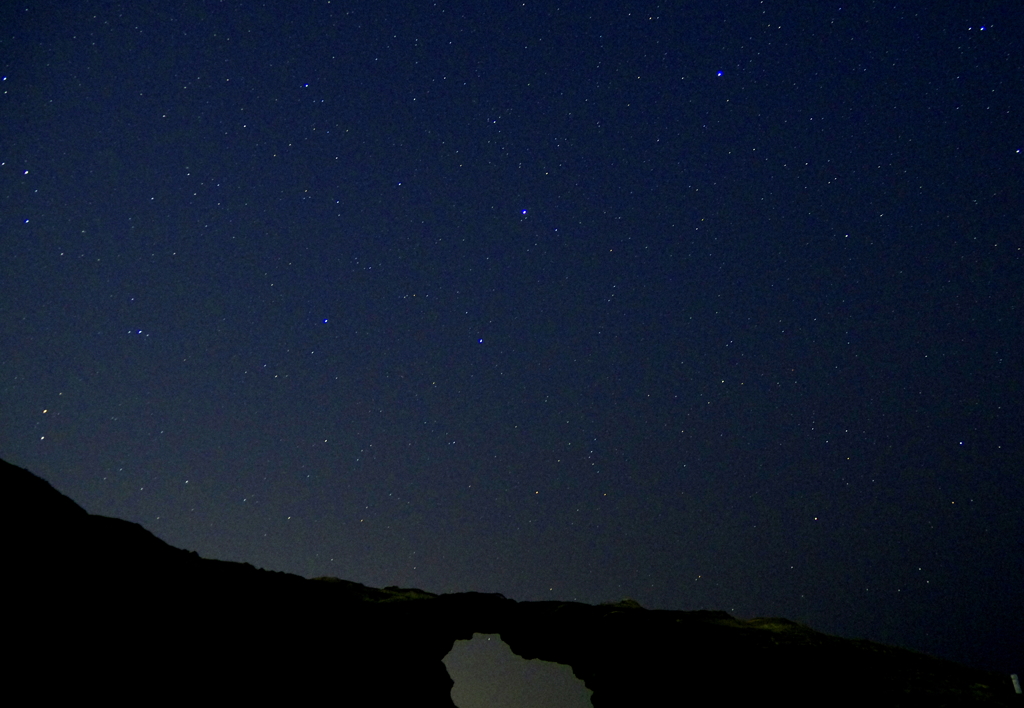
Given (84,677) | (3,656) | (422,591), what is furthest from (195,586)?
(422,591)

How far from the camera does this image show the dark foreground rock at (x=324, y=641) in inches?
308

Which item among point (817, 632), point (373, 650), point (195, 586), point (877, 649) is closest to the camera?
point (195, 586)

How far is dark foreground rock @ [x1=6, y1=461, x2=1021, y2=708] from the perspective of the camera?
308 inches

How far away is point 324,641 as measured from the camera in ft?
37.3

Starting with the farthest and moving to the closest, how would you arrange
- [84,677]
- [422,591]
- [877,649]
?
[422,591] < [877,649] < [84,677]

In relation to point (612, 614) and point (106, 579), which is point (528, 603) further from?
point (106, 579)

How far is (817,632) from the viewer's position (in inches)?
533

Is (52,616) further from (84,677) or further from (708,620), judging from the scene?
(708,620)

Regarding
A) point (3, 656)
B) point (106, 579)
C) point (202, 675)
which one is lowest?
point (202, 675)

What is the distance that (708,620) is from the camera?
13477 millimetres

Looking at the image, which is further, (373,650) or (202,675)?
(373,650)

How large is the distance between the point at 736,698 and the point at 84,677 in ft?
34.4

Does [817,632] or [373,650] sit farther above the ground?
[817,632]

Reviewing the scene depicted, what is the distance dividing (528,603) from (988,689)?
30.0 feet
